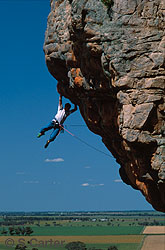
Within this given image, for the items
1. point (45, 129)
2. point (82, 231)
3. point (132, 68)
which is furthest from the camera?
point (82, 231)

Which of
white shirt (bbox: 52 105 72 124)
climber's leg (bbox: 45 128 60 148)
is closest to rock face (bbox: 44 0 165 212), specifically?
white shirt (bbox: 52 105 72 124)

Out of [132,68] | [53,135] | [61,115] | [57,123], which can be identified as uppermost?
[132,68]

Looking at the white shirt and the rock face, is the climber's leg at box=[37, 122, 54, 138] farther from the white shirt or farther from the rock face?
the rock face

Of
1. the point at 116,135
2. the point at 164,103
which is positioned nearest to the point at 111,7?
the point at 164,103

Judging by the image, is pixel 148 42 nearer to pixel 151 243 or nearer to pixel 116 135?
pixel 116 135

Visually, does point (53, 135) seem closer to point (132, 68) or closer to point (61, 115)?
point (61, 115)

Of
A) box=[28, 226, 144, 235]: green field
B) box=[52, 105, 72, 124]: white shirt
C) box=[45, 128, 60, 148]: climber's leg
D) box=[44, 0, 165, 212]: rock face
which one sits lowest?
box=[28, 226, 144, 235]: green field

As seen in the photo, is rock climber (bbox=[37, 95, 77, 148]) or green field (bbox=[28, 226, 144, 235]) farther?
green field (bbox=[28, 226, 144, 235])

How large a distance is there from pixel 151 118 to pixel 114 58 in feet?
8.79

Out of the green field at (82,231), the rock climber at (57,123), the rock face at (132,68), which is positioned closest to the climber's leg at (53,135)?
the rock climber at (57,123)

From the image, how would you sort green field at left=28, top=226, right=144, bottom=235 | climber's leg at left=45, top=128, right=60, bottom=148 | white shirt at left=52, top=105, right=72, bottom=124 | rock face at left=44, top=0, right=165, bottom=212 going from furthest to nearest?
green field at left=28, top=226, right=144, bottom=235 < white shirt at left=52, top=105, right=72, bottom=124 < climber's leg at left=45, top=128, right=60, bottom=148 < rock face at left=44, top=0, right=165, bottom=212

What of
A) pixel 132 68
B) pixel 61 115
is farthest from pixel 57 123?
pixel 132 68

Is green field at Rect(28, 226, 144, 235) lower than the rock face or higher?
lower

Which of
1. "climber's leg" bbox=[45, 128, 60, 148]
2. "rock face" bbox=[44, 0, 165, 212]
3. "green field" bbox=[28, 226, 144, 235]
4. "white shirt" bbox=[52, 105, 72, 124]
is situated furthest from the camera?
"green field" bbox=[28, 226, 144, 235]
